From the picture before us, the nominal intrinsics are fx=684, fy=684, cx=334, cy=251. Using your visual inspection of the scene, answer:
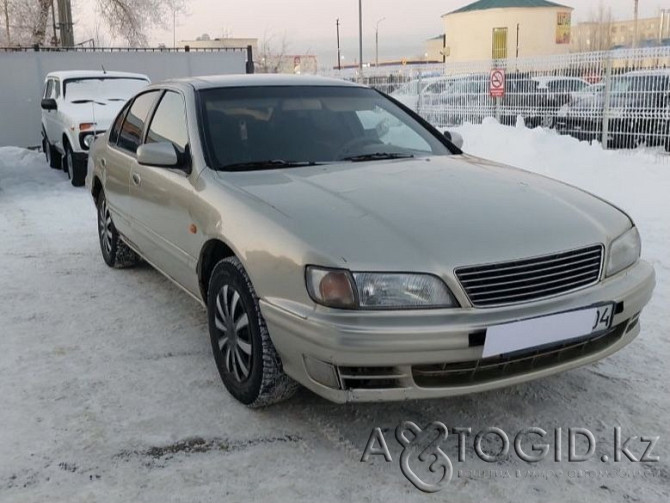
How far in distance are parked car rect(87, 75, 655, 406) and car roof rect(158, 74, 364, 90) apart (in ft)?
0.18

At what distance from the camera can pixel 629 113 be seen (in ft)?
33.4

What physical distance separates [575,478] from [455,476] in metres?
0.44

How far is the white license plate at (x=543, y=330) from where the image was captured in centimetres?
248

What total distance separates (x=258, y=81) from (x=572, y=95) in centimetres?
837

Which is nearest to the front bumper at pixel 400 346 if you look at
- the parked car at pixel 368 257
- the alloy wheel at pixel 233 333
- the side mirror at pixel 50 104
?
the parked car at pixel 368 257

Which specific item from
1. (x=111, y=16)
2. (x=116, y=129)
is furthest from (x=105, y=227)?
(x=111, y=16)

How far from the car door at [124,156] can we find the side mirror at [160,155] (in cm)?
83

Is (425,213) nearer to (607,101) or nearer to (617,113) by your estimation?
(617,113)

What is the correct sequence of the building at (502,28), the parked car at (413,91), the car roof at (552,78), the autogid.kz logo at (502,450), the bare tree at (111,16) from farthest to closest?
the building at (502,28)
the bare tree at (111,16)
the parked car at (413,91)
the car roof at (552,78)
the autogid.kz logo at (502,450)

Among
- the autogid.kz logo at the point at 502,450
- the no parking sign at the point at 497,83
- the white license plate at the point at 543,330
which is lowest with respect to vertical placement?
the autogid.kz logo at the point at 502,450

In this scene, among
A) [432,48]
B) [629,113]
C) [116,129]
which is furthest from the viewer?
[432,48]

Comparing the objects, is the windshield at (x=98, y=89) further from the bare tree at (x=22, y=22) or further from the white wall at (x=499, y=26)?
the white wall at (x=499, y=26)

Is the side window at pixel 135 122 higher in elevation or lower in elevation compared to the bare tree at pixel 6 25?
lower

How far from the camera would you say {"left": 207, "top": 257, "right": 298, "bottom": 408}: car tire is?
288 centimetres
